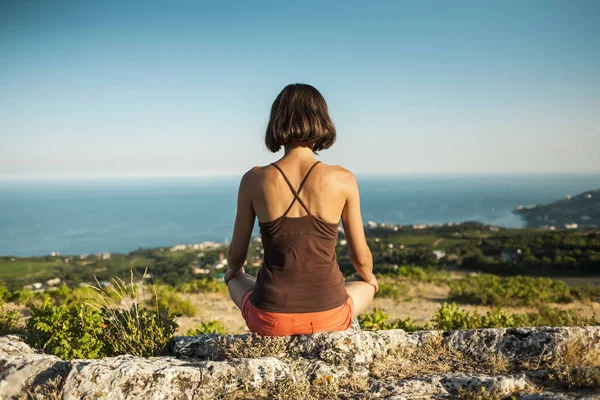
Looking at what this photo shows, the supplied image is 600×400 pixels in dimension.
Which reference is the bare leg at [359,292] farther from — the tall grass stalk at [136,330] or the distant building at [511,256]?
the distant building at [511,256]

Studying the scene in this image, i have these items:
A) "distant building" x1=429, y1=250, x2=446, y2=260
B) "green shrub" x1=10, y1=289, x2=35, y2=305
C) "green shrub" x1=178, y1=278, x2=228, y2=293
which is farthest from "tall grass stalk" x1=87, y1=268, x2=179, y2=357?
"distant building" x1=429, y1=250, x2=446, y2=260

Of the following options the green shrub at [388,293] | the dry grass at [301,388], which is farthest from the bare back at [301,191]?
the green shrub at [388,293]

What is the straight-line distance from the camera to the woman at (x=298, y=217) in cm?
269

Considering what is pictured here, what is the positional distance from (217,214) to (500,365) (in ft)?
427

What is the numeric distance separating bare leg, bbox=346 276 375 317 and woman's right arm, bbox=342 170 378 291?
0.09m

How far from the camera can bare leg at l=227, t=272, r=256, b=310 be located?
10.5ft

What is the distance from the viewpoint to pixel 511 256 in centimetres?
2414

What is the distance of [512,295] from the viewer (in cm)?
1041

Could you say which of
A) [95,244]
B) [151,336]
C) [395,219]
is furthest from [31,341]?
[395,219]

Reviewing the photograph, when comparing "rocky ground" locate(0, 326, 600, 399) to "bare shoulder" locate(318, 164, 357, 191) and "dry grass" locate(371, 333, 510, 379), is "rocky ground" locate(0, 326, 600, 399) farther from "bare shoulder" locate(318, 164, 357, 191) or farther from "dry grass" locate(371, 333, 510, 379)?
"bare shoulder" locate(318, 164, 357, 191)

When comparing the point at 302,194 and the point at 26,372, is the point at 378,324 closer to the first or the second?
the point at 302,194

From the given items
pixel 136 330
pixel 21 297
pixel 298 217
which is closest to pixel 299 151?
pixel 298 217

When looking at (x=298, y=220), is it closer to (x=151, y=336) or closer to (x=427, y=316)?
(x=151, y=336)

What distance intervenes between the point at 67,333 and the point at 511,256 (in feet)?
85.9
